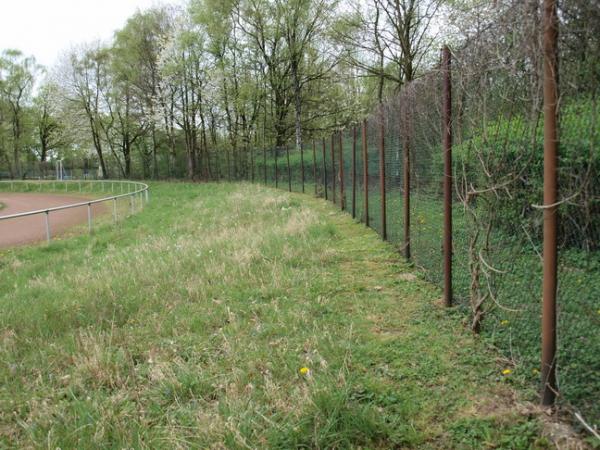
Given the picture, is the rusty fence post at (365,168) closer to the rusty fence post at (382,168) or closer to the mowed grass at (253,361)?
the rusty fence post at (382,168)

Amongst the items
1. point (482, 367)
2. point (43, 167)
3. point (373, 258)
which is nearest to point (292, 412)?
point (482, 367)

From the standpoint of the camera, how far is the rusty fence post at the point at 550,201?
2.29 metres

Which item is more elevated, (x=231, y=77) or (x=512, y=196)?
(x=231, y=77)

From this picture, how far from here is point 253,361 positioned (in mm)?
3299

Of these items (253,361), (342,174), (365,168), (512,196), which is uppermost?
(365,168)

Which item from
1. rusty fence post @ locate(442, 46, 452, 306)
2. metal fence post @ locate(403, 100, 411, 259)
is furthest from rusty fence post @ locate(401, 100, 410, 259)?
rusty fence post @ locate(442, 46, 452, 306)

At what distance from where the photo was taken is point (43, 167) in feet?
166

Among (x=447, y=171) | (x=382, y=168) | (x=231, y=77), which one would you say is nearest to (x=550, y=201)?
(x=447, y=171)

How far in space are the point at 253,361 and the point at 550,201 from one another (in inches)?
82.0

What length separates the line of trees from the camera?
2231 cm

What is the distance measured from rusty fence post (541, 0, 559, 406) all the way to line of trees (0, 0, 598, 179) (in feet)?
57.9

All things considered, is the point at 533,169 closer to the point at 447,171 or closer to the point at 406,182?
the point at 447,171

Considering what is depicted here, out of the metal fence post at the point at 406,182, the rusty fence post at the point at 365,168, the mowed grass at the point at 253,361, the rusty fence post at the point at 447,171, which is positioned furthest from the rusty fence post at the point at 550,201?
the rusty fence post at the point at 365,168

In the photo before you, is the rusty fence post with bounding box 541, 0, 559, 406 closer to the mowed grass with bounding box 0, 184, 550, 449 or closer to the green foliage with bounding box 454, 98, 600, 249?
the green foliage with bounding box 454, 98, 600, 249
